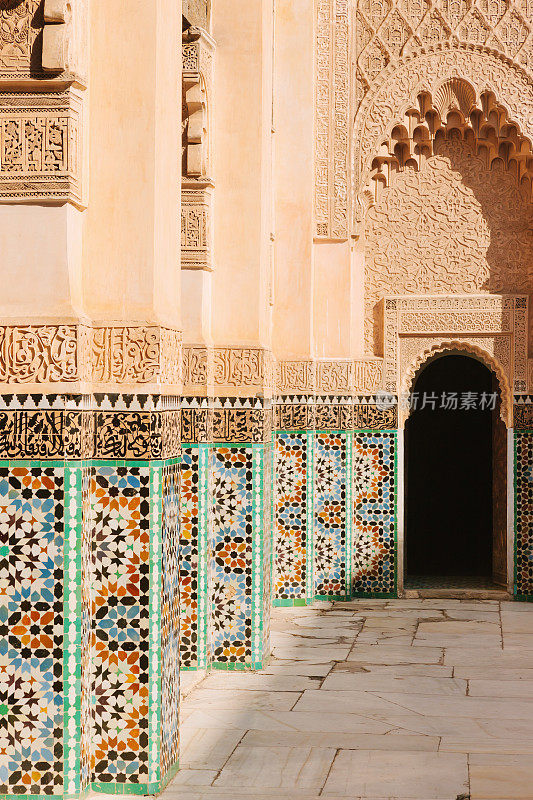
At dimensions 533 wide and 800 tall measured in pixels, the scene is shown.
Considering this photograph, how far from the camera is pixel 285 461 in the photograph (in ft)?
21.9

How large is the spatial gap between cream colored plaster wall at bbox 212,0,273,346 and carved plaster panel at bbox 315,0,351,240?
81.8 inches

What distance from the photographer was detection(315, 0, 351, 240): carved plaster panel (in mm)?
6930

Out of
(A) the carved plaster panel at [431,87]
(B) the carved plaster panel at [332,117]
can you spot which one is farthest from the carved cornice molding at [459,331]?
(A) the carved plaster panel at [431,87]

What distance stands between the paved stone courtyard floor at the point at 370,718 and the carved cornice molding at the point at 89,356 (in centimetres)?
122

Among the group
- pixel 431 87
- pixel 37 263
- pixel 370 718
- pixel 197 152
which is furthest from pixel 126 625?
pixel 431 87

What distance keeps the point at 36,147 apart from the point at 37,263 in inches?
A: 12.7

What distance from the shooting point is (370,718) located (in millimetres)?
4031

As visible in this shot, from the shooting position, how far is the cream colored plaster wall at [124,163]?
3.15 meters

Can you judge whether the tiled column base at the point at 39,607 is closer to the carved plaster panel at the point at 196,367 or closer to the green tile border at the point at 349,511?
the carved plaster panel at the point at 196,367

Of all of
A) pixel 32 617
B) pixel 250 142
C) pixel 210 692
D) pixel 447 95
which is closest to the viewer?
pixel 32 617

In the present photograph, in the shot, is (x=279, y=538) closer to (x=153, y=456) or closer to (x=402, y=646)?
(x=402, y=646)

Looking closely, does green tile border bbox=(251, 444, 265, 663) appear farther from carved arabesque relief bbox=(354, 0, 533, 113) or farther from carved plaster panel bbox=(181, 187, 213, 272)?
carved arabesque relief bbox=(354, 0, 533, 113)

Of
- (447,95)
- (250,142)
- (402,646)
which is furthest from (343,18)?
(402,646)

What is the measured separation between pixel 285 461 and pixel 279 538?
48 centimetres
